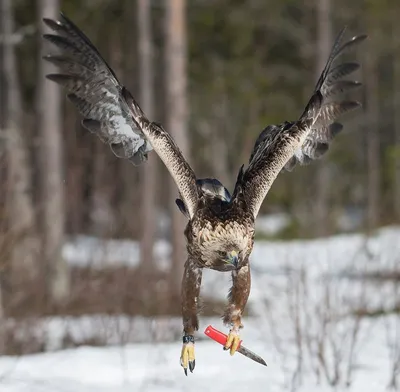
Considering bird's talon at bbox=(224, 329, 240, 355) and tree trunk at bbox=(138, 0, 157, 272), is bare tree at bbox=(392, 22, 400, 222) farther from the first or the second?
bird's talon at bbox=(224, 329, 240, 355)

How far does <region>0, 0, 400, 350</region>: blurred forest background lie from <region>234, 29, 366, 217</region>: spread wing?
3070 millimetres

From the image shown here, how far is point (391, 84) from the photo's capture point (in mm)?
35156

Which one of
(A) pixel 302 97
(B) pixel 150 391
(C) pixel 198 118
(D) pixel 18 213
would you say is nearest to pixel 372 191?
(A) pixel 302 97

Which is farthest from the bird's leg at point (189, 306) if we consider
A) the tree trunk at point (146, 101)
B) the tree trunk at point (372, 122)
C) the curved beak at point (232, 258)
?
the tree trunk at point (372, 122)

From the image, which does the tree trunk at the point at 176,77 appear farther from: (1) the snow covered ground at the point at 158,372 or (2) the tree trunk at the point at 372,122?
(2) the tree trunk at the point at 372,122

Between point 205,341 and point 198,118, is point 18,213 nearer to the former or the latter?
point 205,341

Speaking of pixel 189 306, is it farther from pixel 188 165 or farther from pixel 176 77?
pixel 176 77

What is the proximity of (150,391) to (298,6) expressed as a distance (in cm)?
2221

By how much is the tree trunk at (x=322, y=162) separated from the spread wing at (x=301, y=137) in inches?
611

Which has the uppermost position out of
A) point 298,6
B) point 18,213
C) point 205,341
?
point 298,6

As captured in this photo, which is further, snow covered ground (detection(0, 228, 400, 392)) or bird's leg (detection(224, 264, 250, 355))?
snow covered ground (detection(0, 228, 400, 392))

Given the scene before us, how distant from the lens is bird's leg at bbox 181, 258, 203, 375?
17.0 ft

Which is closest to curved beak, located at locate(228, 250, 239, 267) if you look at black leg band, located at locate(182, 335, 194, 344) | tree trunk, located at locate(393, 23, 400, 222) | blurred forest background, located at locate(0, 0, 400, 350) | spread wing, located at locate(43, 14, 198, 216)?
black leg band, located at locate(182, 335, 194, 344)

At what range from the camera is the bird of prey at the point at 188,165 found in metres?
4.92
